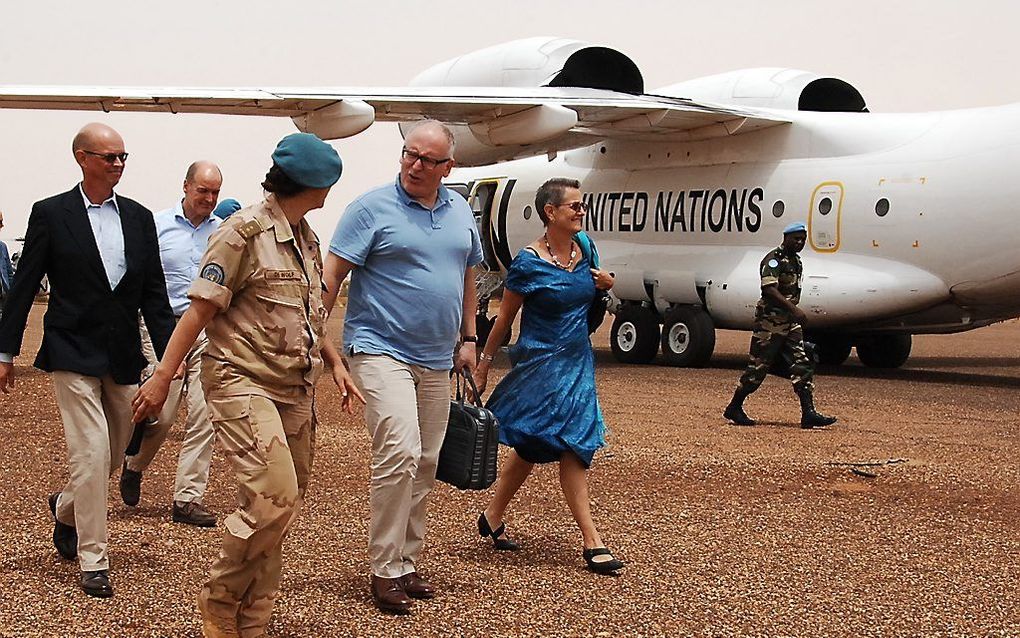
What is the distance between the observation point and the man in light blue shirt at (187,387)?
6.50 metres

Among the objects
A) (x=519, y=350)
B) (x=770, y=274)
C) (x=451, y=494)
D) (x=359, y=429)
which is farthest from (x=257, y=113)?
(x=519, y=350)

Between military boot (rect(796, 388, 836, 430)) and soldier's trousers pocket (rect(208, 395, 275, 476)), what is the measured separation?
7447 mm

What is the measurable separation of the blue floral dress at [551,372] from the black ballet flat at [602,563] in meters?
0.41

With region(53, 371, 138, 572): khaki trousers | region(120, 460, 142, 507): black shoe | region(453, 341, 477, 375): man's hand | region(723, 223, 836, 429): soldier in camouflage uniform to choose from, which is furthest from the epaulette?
region(723, 223, 836, 429): soldier in camouflage uniform

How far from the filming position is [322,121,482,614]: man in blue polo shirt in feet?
16.4

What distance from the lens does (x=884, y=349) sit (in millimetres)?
17781

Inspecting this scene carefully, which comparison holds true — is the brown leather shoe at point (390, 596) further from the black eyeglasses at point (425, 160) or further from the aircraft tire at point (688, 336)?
the aircraft tire at point (688, 336)

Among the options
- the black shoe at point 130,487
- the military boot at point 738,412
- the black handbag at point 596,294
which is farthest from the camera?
the military boot at point 738,412

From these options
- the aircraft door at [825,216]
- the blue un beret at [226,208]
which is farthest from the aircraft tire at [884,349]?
the blue un beret at [226,208]

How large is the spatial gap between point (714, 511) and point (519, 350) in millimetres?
1858

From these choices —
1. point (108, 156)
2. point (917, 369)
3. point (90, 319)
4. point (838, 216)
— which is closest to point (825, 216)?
point (838, 216)

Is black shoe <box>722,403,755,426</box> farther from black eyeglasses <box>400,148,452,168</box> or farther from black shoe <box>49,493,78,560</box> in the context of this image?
black shoe <box>49,493,78,560</box>

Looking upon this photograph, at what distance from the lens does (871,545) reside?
6.29 metres

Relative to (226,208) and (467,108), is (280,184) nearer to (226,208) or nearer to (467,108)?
(226,208)
